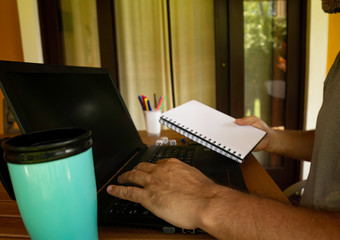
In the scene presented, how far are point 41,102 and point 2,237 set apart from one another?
219 millimetres

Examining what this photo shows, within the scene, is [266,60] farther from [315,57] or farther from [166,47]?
[166,47]

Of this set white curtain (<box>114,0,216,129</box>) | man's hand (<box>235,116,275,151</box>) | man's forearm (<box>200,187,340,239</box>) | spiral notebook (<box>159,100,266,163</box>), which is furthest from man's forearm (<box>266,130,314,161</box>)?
white curtain (<box>114,0,216,129</box>)

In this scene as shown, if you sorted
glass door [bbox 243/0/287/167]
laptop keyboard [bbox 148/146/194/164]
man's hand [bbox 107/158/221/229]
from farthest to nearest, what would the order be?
glass door [bbox 243/0/287/167] < laptop keyboard [bbox 148/146/194/164] < man's hand [bbox 107/158/221/229]

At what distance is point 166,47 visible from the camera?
6.00 feet

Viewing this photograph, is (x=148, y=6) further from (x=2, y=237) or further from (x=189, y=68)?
(x=2, y=237)

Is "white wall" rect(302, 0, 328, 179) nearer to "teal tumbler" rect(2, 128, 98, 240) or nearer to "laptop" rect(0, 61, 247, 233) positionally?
"laptop" rect(0, 61, 247, 233)

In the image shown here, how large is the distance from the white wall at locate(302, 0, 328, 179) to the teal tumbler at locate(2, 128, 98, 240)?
1742 mm

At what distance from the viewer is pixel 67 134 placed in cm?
28

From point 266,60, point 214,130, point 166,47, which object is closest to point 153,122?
point 214,130

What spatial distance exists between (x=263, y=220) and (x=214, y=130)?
1.00 ft

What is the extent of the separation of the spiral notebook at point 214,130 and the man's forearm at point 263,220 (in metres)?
0.19

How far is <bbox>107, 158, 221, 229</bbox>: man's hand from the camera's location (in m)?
0.32

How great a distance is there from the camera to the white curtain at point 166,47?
1.78 metres

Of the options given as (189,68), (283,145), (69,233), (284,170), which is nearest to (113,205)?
(69,233)
